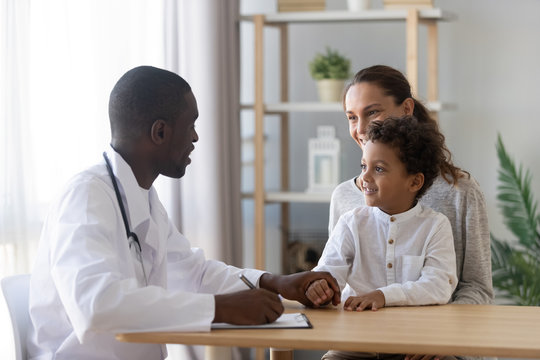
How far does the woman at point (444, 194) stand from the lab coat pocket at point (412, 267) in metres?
0.22

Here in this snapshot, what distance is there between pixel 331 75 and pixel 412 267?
2177 mm

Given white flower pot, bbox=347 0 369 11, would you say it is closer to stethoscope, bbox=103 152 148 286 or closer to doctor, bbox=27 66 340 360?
doctor, bbox=27 66 340 360

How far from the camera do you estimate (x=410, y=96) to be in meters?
2.18

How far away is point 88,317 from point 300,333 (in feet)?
1.23

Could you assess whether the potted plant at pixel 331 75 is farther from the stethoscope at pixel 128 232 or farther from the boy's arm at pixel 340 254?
the stethoscope at pixel 128 232

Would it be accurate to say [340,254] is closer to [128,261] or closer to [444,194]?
[444,194]

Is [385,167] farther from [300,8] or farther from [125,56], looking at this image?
[300,8]

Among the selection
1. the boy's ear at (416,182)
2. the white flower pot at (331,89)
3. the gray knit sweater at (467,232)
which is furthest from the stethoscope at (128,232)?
the white flower pot at (331,89)

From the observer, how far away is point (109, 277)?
1356mm

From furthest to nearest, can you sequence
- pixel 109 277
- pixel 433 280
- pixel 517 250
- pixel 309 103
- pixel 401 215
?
pixel 309 103, pixel 517 250, pixel 401 215, pixel 433 280, pixel 109 277

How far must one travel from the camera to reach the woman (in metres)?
2.02

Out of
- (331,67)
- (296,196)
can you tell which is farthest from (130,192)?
(331,67)

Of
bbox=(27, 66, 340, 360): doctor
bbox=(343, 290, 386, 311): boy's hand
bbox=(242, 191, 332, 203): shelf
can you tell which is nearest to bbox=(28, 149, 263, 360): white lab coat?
bbox=(27, 66, 340, 360): doctor

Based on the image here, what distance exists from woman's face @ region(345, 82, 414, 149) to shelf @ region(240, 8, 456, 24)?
1656mm
